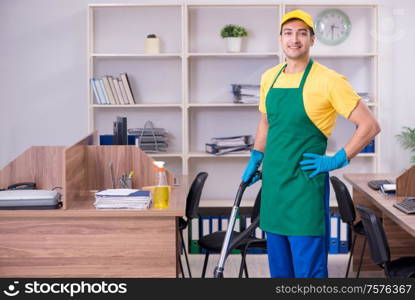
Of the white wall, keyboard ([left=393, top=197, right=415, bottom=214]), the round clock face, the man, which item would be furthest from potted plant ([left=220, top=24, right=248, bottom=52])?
the man

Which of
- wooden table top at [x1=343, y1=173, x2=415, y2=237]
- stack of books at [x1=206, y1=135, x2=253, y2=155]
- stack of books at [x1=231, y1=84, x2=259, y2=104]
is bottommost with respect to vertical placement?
wooden table top at [x1=343, y1=173, x2=415, y2=237]

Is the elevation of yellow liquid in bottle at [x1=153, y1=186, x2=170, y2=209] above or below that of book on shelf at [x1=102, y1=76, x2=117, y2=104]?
below

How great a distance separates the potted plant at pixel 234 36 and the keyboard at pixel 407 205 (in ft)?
7.56

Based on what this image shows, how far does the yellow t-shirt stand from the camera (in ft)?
10.5

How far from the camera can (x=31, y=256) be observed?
12.2ft

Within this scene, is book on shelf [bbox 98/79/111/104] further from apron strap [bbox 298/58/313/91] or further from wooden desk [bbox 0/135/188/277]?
apron strap [bbox 298/58/313/91]

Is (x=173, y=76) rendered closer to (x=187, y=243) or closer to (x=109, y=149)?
(x=187, y=243)

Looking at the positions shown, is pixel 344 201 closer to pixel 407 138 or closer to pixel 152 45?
pixel 407 138

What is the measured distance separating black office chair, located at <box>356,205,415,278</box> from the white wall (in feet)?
8.47

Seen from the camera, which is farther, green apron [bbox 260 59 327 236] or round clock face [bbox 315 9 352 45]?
round clock face [bbox 315 9 352 45]

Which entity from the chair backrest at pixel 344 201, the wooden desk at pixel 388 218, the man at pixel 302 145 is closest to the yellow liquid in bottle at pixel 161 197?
the man at pixel 302 145

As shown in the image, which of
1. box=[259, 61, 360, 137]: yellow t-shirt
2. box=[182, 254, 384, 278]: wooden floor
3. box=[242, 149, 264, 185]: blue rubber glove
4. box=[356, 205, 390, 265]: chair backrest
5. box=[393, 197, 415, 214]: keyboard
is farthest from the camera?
box=[182, 254, 384, 278]: wooden floor

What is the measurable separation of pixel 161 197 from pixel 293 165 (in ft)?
2.69

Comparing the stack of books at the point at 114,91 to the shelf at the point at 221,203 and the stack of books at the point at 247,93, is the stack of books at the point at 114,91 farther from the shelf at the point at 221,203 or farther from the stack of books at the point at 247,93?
the shelf at the point at 221,203
